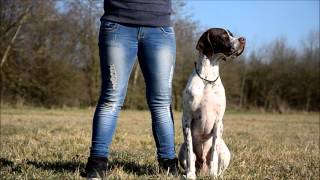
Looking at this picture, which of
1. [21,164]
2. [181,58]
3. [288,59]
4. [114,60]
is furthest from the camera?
[288,59]

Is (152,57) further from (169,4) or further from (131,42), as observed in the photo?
(169,4)

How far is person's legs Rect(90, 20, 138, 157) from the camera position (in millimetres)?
4906

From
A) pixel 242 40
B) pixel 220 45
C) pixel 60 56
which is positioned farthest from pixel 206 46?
pixel 60 56

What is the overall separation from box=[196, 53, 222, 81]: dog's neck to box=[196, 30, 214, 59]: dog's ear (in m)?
0.04

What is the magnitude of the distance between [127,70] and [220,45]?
1.14 meters

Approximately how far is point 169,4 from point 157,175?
1761 mm

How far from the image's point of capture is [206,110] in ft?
17.4

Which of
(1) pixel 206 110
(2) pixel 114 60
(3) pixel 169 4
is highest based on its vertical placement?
(3) pixel 169 4

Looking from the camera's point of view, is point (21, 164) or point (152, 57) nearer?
point (152, 57)

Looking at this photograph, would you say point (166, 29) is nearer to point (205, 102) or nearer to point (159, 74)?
point (159, 74)

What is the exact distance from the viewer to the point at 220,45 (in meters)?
5.48

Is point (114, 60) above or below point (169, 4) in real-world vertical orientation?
below

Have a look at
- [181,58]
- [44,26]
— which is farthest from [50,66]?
[181,58]

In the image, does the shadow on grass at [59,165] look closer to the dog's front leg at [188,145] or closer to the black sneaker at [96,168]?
the black sneaker at [96,168]
